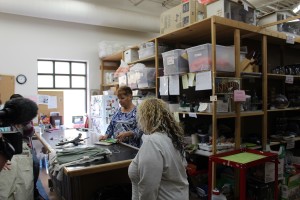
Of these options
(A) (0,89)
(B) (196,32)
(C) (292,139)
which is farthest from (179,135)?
(A) (0,89)

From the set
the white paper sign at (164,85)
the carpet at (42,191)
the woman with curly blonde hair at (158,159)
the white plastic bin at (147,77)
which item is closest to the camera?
the woman with curly blonde hair at (158,159)

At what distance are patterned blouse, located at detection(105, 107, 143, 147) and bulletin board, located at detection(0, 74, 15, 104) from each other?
2714mm

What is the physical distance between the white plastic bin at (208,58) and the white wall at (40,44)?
318 centimetres

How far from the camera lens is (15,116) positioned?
49.0 inches

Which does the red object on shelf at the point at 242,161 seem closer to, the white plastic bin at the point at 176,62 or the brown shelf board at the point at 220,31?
the white plastic bin at the point at 176,62

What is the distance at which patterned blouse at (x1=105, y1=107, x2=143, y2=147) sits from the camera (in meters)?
2.64

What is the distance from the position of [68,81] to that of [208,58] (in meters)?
3.67

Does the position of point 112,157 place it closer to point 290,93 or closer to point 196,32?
point 196,32

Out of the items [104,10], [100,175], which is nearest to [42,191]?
[100,175]

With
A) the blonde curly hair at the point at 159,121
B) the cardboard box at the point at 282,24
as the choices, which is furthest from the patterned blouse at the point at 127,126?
the cardboard box at the point at 282,24

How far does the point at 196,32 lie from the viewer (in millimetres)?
3002

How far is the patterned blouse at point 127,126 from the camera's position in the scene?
264 cm

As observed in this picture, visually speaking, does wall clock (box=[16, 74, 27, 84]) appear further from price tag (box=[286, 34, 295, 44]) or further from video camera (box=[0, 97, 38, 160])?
price tag (box=[286, 34, 295, 44])

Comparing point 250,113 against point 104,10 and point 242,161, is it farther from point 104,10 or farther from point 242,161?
point 104,10
